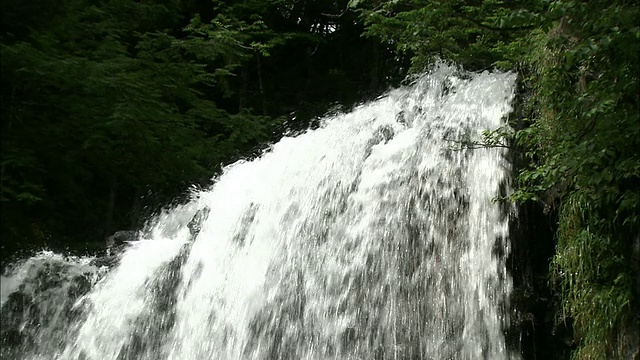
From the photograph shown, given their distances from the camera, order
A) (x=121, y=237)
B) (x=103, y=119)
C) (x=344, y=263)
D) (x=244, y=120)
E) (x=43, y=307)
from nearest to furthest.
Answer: (x=344, y=263) < (x=103, y=119) < (x=43, y=307) < (x=121, y=237) < (x=244, y=120)

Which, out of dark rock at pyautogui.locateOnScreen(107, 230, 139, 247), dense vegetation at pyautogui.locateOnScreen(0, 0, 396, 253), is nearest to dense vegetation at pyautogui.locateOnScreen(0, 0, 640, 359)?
dense vegetation at pyautogui.locateOnScreen(0, 0, 396, 253)

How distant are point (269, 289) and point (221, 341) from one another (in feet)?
2.32

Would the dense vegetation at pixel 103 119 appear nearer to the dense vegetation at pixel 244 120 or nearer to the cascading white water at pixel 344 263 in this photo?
the dense vegetation at pixel 244 120

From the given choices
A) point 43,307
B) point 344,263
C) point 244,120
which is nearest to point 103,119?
point 43,307

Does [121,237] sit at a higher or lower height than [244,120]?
lower

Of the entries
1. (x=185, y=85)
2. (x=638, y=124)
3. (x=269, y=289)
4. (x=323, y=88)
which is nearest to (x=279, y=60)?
(x=323, y=88)

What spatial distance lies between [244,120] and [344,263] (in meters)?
4.75

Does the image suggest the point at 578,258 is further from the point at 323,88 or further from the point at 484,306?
Result: the point at 323,88

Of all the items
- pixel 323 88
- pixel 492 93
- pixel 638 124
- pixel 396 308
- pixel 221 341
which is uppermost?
pixel 323 88

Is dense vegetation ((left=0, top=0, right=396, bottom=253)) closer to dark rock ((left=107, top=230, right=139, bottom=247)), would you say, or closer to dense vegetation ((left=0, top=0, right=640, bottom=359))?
dense vegetation ((left=0, top=0, right=640, bottom=359))

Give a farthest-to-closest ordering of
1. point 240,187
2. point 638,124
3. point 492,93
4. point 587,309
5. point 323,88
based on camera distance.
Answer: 1. point 323,88
2. point 240,187
3. point 492,93
4. point 587,309
5. point 638,124

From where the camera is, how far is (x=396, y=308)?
5.09 m

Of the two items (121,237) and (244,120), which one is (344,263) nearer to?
(121,237)

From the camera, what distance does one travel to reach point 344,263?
5676mm
